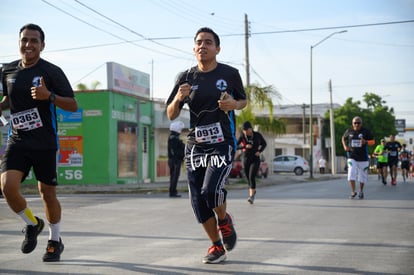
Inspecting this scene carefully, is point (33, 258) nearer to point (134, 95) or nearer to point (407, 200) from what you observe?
point (407, 200)

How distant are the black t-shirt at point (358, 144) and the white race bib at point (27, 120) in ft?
34.0

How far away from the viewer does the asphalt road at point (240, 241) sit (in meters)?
5.53

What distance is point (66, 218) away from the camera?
1059 cm

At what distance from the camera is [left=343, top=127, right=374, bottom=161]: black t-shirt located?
14875 millimetres

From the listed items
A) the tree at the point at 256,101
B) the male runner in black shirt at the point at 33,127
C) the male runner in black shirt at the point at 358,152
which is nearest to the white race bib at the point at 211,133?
the male runner in black shirt at the point at 33,127

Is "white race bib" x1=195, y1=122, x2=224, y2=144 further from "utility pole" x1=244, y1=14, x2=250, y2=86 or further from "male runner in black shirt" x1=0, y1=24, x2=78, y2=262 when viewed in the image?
"utility pole" x1=244, y1=14, x2=250, y2=86

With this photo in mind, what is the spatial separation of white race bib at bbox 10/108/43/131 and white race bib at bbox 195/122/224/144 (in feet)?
4.92

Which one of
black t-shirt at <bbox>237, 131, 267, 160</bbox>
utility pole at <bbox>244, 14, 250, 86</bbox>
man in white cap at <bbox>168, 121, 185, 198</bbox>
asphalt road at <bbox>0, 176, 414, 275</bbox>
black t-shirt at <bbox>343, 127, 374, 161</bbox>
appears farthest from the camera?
utility pole at <bbox>244, 14, 250, 86</bbox>

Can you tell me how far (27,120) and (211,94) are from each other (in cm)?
171

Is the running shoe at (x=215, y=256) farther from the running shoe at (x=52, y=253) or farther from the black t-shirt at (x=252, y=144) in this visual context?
the black t-shirt at (x=252, y=144)

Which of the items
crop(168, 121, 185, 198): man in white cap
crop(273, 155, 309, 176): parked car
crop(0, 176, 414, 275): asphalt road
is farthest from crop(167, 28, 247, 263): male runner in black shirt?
crop(273, 155, 309, 176): parked car

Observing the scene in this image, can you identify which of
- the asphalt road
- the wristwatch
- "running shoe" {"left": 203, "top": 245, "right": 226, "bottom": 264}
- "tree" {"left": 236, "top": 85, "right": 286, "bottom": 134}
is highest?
"tree" {"left": 236, "top": 85, "right": 286, "bottom": 134}

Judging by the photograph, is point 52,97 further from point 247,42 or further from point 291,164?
point 291,164

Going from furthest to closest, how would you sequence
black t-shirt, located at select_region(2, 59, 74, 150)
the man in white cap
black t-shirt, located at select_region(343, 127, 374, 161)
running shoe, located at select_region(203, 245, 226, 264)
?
the man in white cap, black t-shirt, located at select_region(343, 127, 374, 161), black t-shirt, located at select_region(2, 59, 74, 150), running shoe, located at select_region(203, 245, 226, 264)
